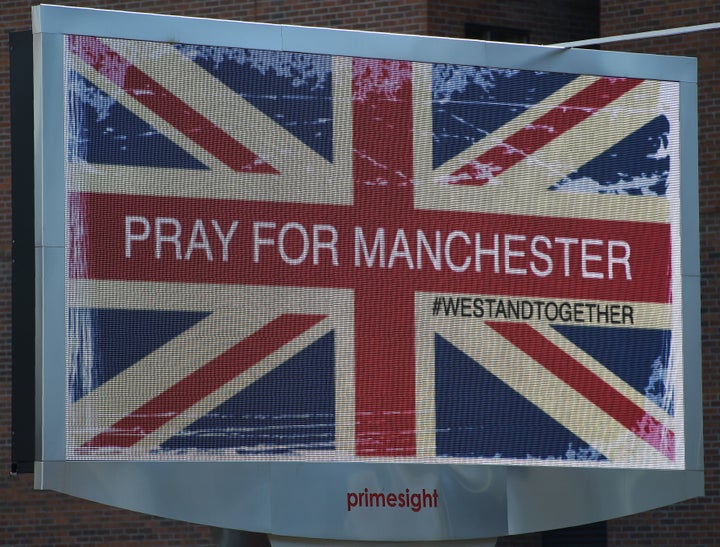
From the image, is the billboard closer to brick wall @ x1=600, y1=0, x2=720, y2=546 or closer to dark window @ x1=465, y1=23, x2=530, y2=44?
brick wall @ x1=600, y1=0, x2=720, y2=546

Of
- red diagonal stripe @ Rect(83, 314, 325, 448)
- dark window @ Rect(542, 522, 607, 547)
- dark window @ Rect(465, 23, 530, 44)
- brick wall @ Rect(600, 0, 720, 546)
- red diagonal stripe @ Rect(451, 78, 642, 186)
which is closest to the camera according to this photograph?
red diagonal stripe @ Rect(83, 314, 325, 448)

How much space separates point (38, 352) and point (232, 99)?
5.73ft

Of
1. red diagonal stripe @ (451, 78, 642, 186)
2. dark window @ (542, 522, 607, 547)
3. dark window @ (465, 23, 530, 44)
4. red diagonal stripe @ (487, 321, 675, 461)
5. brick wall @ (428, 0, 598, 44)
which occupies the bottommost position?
dark window @ (542, 522, 607, 547)

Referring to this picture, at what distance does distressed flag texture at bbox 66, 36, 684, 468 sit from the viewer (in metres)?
7.64

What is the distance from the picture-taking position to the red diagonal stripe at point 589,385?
8.55 m

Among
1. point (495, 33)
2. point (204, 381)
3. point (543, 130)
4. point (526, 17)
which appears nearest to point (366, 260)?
point (204, 381)

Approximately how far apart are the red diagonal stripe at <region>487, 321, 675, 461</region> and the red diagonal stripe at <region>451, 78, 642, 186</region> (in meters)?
0.88

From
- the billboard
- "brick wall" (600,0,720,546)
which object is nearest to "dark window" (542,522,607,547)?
"brick wall" (600,0,720,546)

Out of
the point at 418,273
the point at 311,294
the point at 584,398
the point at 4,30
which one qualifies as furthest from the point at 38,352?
the point at 4,30

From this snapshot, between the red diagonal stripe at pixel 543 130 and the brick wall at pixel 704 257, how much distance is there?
15.6ft

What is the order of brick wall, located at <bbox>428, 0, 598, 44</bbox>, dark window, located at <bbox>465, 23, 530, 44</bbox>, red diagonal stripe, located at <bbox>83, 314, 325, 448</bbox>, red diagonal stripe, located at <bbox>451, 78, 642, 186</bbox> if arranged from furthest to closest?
dark window, located at <bbox>465, 23, 530, 44</bbox> < brick wall, located at <bbox>428, 0, 598, 44</bbox> < red diagonal stripe, located at <bbox>451, 78, 642, 186</bbox> < red diagonal stripe, located at <bbox>83, 314, 325, 448</bbox>

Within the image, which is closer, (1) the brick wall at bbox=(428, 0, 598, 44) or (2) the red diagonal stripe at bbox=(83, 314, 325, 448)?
(2) the red diagonal stripe at bbox=(83, 314, 325, 448)

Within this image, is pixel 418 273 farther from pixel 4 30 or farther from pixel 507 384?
pixel 4 30

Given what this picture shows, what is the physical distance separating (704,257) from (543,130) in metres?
5.25
